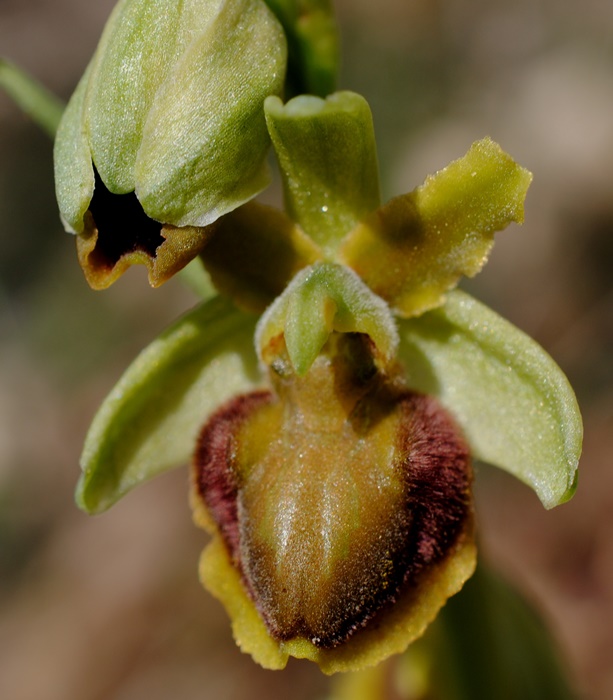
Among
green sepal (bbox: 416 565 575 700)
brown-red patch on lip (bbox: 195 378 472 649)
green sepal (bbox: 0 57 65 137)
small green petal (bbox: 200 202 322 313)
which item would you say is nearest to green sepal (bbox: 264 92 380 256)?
small green petal (bbox: 200 202 322 313)

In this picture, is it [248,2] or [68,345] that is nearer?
[248,2]

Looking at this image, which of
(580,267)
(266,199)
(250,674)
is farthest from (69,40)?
(250,674)

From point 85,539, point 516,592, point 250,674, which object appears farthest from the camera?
point 85,539

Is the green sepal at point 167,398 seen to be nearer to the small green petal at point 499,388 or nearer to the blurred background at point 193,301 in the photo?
the small green petal at point 499,388

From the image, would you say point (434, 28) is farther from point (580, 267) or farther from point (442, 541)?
point (442, 541)

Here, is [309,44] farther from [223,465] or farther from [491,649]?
[491,649]

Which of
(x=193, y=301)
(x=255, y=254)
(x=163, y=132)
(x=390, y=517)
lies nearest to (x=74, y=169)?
(x=163, y=132)

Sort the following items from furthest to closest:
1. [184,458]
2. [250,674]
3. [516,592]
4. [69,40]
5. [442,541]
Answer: [69,40] → [250,674] → [516,592] → [184,458] → [442,541]
